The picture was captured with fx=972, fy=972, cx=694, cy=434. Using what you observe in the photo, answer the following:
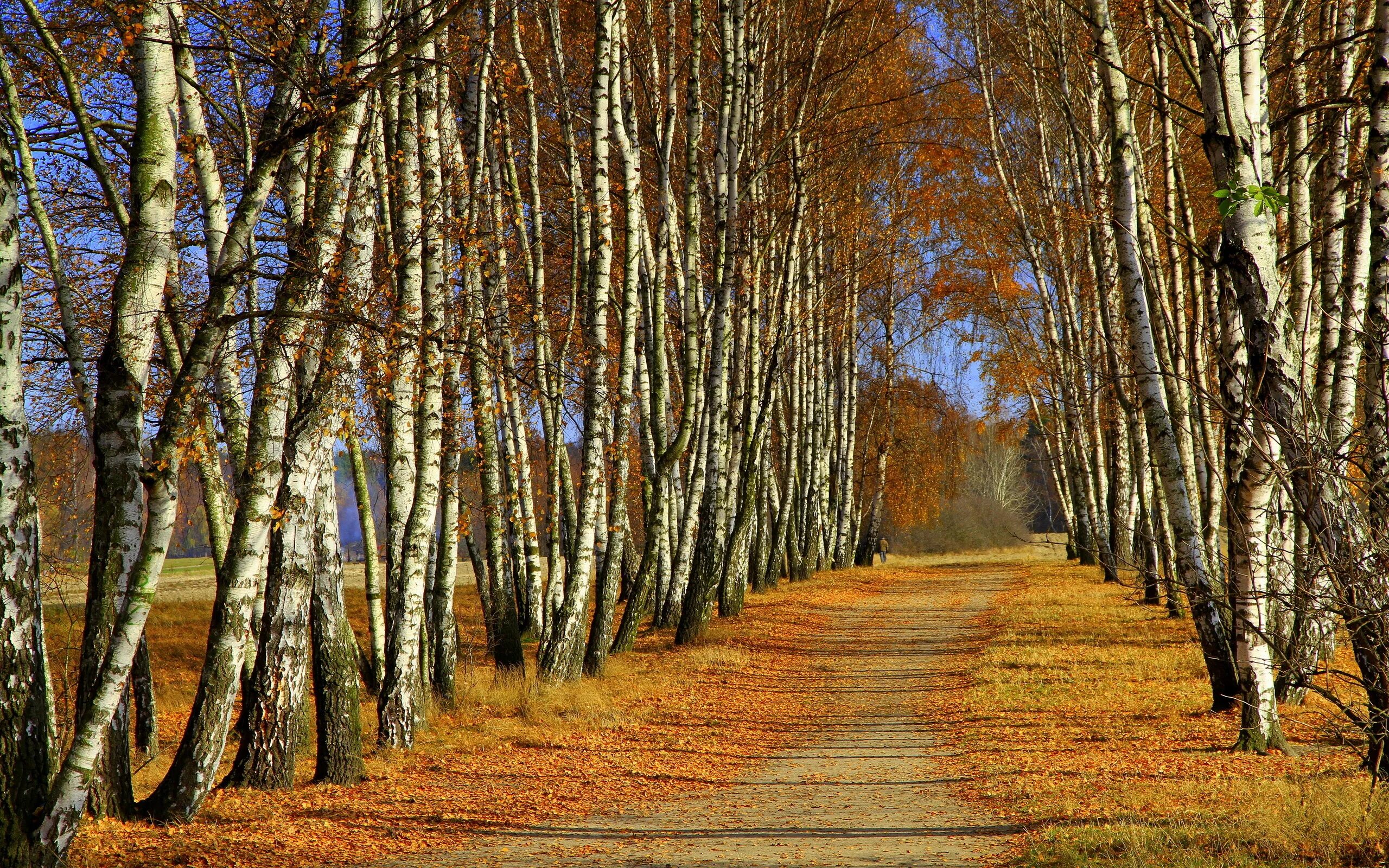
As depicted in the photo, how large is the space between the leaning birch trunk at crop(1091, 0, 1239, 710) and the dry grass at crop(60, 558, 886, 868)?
374 cm

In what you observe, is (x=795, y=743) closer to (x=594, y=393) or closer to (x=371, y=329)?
(x=594, y=393)

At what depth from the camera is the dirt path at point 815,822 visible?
5.43m

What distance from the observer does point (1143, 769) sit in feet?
23.0

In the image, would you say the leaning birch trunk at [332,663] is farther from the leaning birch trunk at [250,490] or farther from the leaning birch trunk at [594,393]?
the leaning birch trunk at [594,393]

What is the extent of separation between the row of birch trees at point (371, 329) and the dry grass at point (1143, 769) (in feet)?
14.7

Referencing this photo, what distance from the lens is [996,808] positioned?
6.24 meters

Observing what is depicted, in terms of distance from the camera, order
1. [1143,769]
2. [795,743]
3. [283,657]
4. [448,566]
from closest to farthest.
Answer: [283,657] < [1143,769] < [795,743] < [448,566]

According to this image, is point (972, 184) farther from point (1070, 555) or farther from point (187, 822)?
point (187, 822)

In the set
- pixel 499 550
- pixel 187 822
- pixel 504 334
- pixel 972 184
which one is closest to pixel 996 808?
pixel 187 822

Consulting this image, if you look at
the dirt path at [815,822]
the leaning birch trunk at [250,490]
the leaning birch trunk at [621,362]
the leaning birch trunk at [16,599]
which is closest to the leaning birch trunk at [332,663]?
the leaning birch trunk at [250,490]

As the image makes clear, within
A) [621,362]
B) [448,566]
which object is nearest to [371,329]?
[448,566]

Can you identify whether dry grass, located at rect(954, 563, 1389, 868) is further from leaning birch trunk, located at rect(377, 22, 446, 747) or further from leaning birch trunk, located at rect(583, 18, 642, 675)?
leaning birch trunk, located at rect(377, 22, 446, 747)

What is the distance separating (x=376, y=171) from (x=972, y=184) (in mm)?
17651

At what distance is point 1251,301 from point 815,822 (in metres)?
4.17
